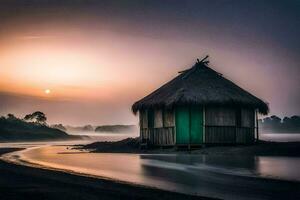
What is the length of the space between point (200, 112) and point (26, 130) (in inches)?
2790

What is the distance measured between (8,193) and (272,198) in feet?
19.0

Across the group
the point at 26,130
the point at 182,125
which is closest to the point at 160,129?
the point at 182,125

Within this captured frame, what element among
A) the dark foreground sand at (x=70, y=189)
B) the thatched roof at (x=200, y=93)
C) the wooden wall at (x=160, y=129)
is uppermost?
the thatched roof at (x=200, y=93)

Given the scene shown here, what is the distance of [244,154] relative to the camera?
2803 cm

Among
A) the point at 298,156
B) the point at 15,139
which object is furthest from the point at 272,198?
the point at 15,139

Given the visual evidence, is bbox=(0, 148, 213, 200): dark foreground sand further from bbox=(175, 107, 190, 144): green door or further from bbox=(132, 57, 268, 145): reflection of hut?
bbox=(175, 107, 190, 144): green door

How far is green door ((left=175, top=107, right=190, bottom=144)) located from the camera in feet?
111

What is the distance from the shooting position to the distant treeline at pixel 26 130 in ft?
287

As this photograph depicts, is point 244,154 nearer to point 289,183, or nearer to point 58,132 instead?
point 289,183

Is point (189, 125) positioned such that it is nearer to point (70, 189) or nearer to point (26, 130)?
point (70, 189)

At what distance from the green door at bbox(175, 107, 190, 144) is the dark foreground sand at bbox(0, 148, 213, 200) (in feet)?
61.4

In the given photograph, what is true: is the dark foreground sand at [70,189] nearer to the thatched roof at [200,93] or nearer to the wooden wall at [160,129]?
the thatched roof at [200,93]

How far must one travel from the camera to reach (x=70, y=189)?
12.3 metres

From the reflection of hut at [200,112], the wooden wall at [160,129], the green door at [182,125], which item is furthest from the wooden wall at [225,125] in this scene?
the wooden wall at [160,129]
